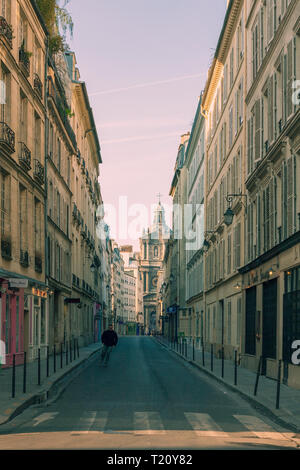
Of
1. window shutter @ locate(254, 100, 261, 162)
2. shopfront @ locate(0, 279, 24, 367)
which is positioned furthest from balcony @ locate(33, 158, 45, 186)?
window shutter @ locate(254, 100, 261, 162)

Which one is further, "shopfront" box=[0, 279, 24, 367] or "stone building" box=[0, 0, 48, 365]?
"stone building" box=[0, 0, 48, 365]

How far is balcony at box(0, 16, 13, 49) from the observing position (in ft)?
79.6

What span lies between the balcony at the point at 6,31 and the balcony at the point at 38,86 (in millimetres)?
5131

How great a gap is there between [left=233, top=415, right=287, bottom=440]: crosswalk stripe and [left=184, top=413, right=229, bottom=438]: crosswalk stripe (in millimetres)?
578

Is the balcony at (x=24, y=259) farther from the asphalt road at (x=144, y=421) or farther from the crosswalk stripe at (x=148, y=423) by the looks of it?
the crosswalk stripe at (x=148, y=423)

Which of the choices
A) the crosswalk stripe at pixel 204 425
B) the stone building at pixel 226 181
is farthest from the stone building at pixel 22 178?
the crosswalk stripe at pixel 204 425

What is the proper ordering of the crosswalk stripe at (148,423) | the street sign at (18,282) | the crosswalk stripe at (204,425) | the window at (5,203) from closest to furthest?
the crosswalk stripe at (204,425) → the crosswalk stripe at (148,423) → the street sign at (18,282) → the window at (5,203)

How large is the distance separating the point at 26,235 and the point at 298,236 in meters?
13.5

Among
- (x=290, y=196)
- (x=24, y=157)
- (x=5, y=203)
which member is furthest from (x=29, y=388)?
(x=24, y=157)

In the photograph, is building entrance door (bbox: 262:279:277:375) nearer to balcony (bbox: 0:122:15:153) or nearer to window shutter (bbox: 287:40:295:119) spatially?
window shutter (bbox: 287:40:295:119)

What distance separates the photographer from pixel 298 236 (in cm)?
1889

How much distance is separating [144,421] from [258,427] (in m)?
2.02

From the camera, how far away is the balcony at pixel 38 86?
30573mm

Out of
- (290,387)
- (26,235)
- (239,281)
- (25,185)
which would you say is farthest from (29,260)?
(290,387)
